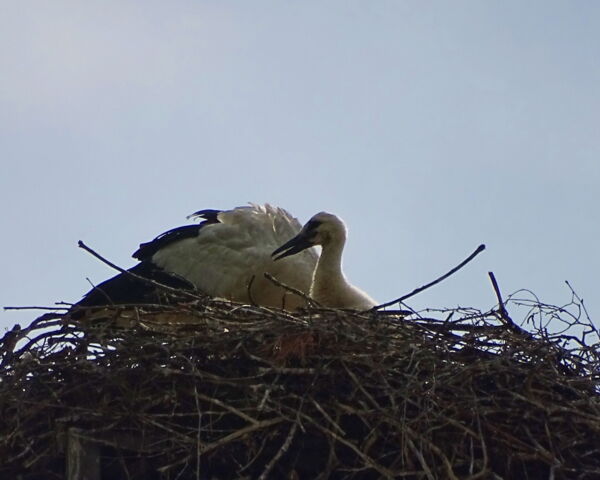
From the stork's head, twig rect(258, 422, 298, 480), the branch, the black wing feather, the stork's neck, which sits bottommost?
twig rect(258, 422, 298, 480)

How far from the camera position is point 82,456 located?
16.6 ft

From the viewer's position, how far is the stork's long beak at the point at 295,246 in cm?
757

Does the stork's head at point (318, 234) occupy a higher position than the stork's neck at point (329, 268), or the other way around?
the stork's head at point (318, 234)

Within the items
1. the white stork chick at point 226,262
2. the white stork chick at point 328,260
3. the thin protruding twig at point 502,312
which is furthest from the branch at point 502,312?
the white stork chick at point 226,262

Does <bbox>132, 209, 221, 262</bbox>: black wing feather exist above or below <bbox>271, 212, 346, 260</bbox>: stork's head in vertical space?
above

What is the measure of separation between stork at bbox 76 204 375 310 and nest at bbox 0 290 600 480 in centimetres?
212

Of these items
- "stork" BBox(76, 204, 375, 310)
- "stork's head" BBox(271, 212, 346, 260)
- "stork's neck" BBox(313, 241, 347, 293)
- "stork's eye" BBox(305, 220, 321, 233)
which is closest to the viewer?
"stork's neck" BBox(313, 241, 347, 293)

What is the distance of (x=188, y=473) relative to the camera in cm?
522

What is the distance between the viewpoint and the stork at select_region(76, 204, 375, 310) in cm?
792

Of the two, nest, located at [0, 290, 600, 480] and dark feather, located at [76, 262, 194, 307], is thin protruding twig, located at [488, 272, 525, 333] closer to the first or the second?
nest, located at [0, 290, 600, 480]

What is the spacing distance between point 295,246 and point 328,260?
44 centimetres

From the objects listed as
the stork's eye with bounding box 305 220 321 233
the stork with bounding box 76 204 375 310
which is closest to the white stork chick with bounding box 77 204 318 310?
the stork with bounding box 76 204 375 310

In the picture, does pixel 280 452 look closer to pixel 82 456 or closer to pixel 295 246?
pixel 82 456

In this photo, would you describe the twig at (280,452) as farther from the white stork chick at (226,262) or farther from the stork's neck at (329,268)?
the white stork chick at (226,262)
